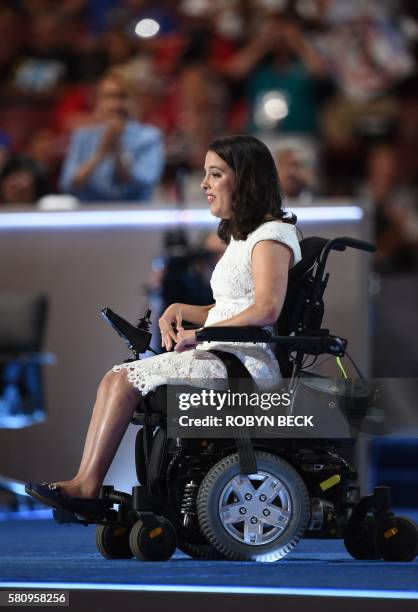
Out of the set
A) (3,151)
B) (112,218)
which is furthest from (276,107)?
(112,218)

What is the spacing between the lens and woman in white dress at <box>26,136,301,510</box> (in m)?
2.67

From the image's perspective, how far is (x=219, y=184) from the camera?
2.80 meters

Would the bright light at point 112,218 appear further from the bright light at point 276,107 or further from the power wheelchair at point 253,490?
the bright light at point 276,107

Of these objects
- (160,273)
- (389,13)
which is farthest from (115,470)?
(389,13)

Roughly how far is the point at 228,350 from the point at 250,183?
1.27ft

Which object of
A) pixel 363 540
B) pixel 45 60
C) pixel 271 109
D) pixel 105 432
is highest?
pixel 45 60

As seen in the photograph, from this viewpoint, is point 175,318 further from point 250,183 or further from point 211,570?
point 211,570

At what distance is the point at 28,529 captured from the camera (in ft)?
11.8

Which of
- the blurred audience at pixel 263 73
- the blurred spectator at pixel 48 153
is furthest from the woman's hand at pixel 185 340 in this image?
the blurred spectator at pixel 48 153

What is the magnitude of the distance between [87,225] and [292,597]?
292 cm

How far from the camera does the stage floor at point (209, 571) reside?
89.8 inches

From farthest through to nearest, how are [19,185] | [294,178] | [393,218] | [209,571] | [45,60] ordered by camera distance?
[45,60] → [393,218] → [19,185] → [294,178] → [209,571]

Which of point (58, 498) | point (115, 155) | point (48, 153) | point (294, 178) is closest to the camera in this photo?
point (58, 498)

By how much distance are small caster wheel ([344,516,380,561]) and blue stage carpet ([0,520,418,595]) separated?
0.03 m
